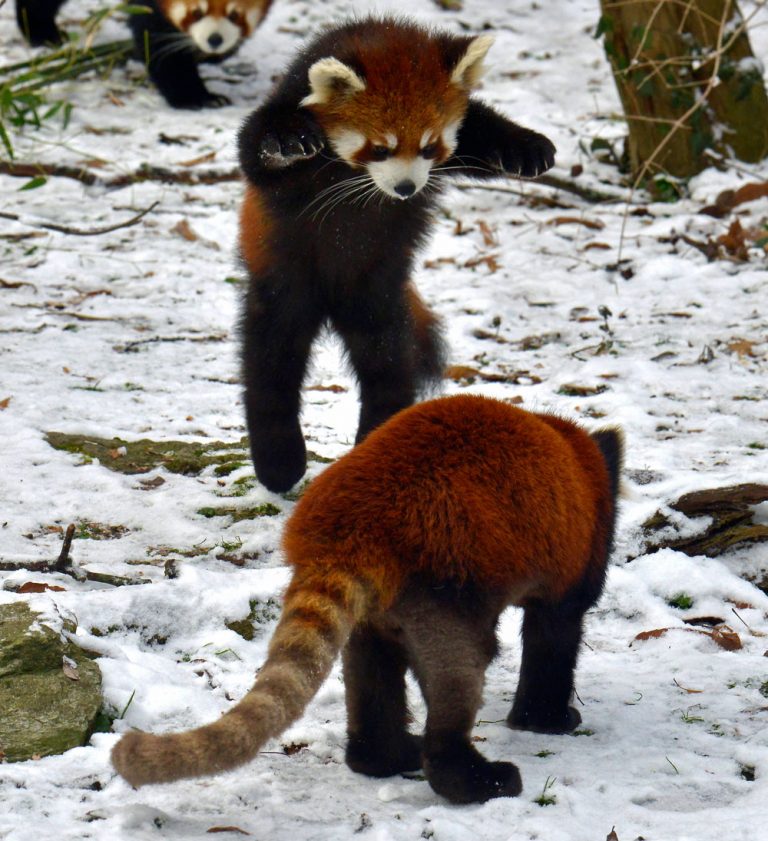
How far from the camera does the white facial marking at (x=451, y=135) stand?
475cm

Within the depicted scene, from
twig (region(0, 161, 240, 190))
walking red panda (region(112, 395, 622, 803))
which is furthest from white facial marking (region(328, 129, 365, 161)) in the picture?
twig (region(0, 161, 240, 190))

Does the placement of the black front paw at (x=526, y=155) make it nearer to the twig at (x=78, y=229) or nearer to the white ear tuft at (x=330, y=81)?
the white ear tuft at (x=330, y=81)

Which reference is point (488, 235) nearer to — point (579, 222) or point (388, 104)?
point (579, 222)

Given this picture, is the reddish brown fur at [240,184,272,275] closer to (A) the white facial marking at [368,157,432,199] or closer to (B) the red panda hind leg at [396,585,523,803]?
(A) the white facial marking at [368,157,432,199]

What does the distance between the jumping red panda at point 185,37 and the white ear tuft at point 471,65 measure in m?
6.05

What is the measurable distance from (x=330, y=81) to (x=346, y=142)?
0.25 meters

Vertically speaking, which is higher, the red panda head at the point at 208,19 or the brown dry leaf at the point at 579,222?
the red panda head at the point at 208,19

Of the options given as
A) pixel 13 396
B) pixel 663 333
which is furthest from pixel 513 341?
pixel 13 396

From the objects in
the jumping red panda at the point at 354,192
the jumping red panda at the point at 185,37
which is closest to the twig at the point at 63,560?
the jumping red panda at the point at 354,192

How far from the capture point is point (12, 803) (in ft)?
9.14

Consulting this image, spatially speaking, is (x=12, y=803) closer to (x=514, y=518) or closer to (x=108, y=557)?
(x=514, y=518)

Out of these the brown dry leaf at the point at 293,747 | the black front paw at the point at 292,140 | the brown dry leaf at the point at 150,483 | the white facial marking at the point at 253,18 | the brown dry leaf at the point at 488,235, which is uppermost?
the black front paw at the point at 292,140

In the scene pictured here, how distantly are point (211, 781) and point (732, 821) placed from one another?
1278mm

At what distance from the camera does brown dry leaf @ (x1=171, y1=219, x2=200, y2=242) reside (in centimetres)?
823
